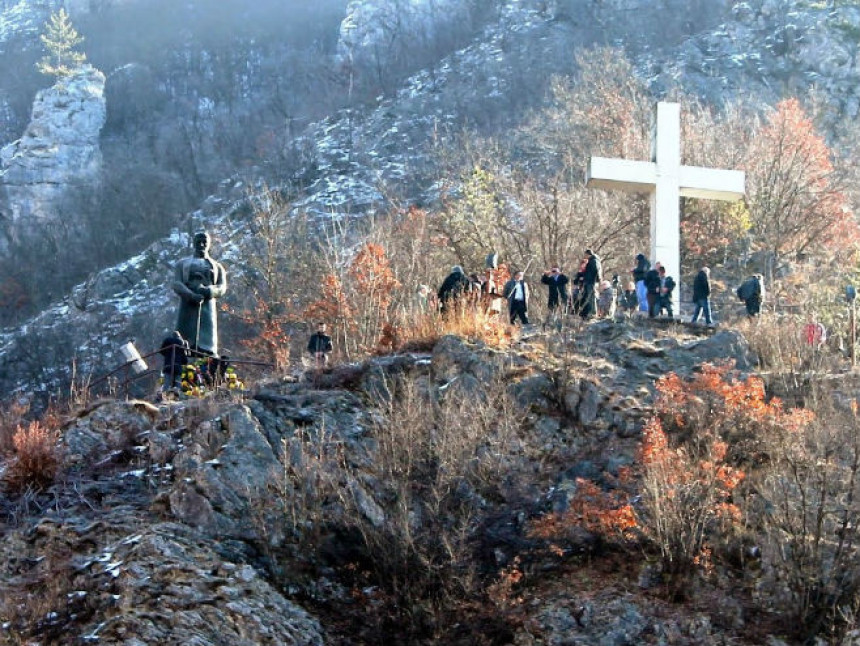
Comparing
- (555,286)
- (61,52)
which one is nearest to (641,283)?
(555,286)

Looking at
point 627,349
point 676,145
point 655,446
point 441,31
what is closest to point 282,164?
point 441,31

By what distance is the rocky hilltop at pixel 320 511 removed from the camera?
32.2 feet

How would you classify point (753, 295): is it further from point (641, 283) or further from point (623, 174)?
point (623, 174)

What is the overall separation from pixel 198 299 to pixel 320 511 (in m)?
5.28

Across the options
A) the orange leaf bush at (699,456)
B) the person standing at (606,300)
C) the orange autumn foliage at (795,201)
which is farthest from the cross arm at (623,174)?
the orange autumn foliage at (795,201)

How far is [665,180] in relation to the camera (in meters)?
19.1

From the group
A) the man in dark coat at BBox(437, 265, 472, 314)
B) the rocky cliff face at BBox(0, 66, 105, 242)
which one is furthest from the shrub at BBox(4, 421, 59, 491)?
the rocky cliff face at BBox(0, 66, 105, 242)

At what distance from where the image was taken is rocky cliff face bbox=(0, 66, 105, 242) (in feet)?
223

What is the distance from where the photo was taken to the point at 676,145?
19.3 m

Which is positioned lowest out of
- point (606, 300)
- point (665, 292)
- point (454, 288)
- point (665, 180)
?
point (606, 300)

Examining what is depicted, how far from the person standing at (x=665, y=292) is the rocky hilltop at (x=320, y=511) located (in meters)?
3.92

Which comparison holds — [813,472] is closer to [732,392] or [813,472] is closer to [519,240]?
[732,392]

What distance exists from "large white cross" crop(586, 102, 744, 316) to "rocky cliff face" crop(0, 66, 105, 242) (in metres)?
53.4

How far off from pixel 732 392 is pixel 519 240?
15.9 m
